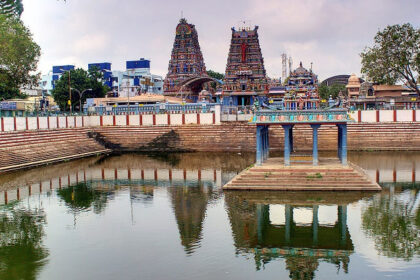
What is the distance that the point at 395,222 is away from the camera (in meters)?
19.2

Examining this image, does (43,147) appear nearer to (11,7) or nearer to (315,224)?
(11,7)

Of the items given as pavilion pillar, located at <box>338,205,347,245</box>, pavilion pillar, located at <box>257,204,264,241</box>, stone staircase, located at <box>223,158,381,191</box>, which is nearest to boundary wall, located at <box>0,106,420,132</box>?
stone staircase, located at <box>223,158,381,191</box>

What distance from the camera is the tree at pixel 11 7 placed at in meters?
53.0

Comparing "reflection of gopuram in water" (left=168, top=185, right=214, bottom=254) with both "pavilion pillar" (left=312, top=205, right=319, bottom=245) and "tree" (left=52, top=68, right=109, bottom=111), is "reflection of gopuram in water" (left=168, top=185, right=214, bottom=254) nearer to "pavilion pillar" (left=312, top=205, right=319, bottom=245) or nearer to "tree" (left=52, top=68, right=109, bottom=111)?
"pavilion pillar" (left=312, top=205, right=319, bottom=245)

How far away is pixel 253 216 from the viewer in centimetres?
2050

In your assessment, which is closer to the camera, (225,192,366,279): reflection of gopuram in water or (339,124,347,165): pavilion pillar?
(225,192,366,279): reflection of gopuram in water

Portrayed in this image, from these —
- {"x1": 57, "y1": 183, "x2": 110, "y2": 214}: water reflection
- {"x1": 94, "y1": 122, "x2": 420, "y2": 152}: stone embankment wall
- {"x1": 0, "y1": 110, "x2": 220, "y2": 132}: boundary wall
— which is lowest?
{"x1": 57, "y1": 183, "x2": 110, "y2": 214}: water reflection

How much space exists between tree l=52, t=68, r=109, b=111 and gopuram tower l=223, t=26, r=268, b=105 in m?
22.2

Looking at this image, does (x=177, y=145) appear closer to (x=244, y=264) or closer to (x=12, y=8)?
(x=12, y=8)

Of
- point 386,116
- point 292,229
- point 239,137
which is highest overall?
point 386,116

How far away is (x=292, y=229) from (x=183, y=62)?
185 feet

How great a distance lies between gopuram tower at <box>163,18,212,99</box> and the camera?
72.0 m

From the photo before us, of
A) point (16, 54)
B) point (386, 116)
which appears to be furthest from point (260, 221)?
point (16, 54)

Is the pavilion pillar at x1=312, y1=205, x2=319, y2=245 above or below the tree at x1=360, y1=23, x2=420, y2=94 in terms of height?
below
